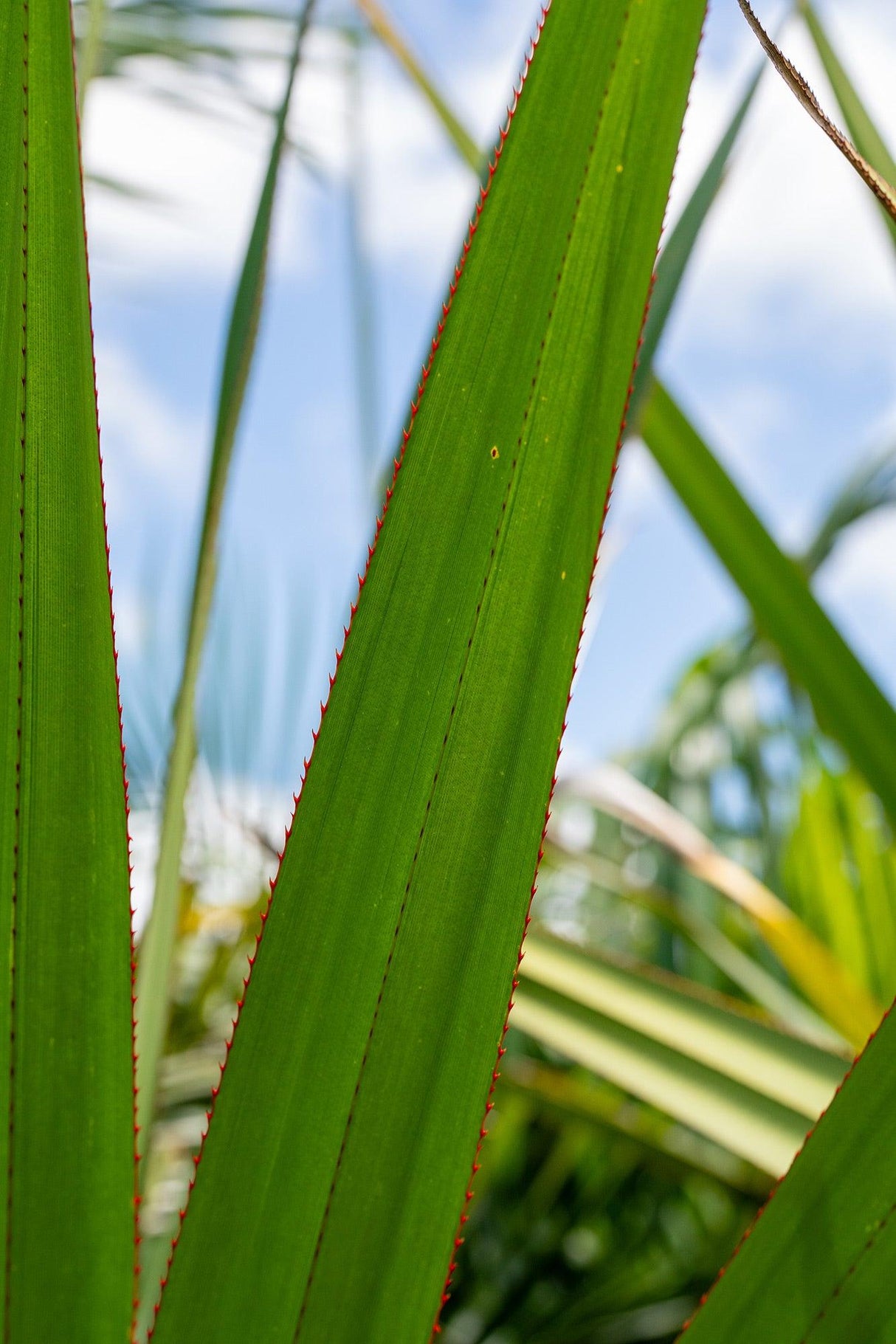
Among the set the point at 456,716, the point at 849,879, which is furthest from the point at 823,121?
the point at 849,879

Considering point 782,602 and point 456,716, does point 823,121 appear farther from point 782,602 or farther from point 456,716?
point 782,602

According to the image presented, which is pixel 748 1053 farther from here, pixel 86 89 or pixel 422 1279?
pixel 86 89

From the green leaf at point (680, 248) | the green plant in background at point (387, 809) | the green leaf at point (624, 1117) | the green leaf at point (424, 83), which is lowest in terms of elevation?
the green leaf at point (624, 1117)

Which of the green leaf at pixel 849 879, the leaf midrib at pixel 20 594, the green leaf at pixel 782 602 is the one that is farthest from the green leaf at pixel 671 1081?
the green leaf at pixel 849 879

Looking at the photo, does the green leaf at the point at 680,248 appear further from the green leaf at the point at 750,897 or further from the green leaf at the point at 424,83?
the green leaf at the point at 750,897

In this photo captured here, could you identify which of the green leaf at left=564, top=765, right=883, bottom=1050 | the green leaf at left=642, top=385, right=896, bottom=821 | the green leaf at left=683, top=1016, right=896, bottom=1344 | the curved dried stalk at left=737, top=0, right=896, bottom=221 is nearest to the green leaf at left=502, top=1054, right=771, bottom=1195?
the green leaf at left=564, top=765, right=883, bottom=1050
